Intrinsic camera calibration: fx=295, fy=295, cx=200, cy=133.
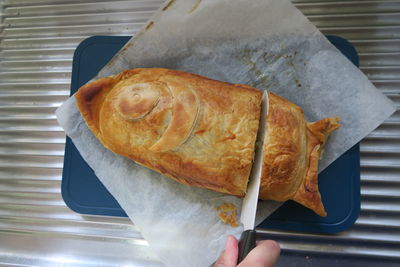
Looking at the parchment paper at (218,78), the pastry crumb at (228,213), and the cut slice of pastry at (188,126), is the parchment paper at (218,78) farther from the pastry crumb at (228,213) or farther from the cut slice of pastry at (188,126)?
the cut slice of pastry at (188,126)

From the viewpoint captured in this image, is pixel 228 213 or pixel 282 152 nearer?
pixel 282 152

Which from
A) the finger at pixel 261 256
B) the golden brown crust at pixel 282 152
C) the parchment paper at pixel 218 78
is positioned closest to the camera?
the finger at pixel 261 256

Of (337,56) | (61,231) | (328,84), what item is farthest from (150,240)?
(337,56)

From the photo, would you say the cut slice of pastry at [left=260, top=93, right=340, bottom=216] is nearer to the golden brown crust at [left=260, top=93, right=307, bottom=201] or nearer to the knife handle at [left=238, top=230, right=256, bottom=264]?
the golden brown crust at [left=260, top=93, right=307, bottom=201]

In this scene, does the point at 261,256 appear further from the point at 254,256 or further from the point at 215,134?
the point at 215,134

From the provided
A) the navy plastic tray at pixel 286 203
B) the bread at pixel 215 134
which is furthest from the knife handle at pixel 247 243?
the navy plastic tray at pixel 286 203

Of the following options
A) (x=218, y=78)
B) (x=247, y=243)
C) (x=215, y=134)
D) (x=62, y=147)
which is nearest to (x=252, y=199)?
(x=247, y=243)
